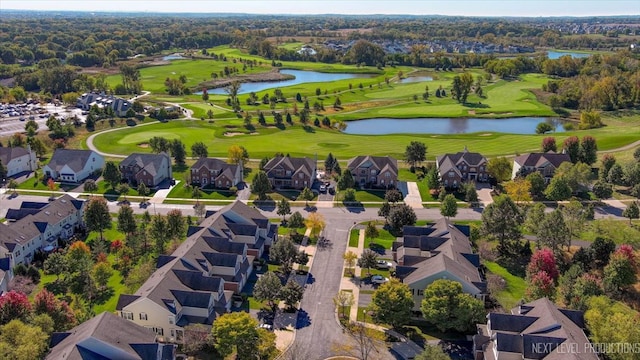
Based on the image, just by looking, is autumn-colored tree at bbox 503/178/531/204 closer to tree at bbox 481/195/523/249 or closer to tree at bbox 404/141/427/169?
tree at bbox 481/195/523/249

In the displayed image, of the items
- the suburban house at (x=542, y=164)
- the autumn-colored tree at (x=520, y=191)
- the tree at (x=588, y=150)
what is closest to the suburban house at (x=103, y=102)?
the suburban house at (x=542, y=164)

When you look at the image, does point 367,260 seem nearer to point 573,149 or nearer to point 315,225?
point 315,225

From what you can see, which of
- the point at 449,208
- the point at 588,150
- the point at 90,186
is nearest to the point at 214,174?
the point at 90,186

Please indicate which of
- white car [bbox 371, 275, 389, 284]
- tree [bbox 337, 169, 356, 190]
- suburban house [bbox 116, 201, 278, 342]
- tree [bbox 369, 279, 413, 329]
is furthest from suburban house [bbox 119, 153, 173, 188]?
tree [bbox 369, 279, 413, 329]

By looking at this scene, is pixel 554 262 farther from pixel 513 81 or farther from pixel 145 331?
pixel 513 81

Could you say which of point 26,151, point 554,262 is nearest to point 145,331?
point 554,262

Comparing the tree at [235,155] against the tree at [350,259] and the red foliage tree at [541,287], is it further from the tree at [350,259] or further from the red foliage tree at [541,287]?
the red foliage tree at [541,287]
